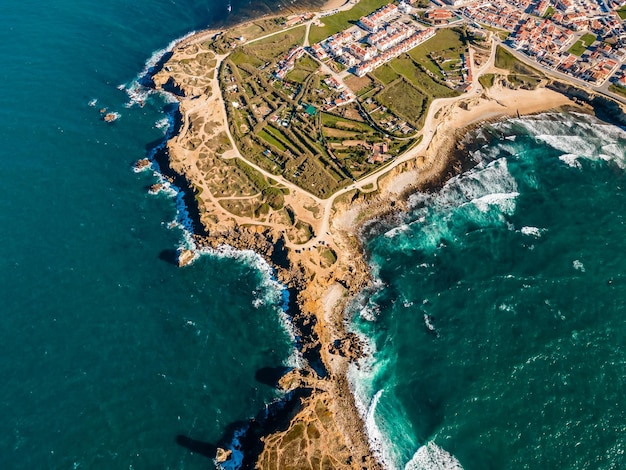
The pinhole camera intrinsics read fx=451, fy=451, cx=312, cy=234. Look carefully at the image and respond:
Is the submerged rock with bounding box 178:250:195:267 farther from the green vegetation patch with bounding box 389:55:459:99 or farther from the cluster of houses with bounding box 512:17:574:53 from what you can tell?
the cluster of houses with bounding box 512:17:574:53

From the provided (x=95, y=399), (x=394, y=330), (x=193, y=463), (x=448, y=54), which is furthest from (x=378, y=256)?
(x=448, y=54)

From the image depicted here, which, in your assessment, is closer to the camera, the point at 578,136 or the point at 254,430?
the point at 254,430

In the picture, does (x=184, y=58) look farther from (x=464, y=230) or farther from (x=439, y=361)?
(x=439, y=361)

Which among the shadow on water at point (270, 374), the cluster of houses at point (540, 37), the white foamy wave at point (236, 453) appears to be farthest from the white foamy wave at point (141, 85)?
the cluster of houses at point (540, 37)

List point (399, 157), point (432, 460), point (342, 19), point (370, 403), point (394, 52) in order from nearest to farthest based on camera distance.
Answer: point (432, 460), point (370, 403), point (399, 157), point (394, 52), point (342, 19)

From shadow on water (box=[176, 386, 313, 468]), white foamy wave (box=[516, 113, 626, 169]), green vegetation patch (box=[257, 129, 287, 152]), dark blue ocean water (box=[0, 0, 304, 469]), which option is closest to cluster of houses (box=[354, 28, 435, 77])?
green vegetation patch (box=[257, 129, 287, 152])

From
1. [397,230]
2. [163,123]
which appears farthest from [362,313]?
[163,123]

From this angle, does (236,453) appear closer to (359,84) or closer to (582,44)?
(359,84)
